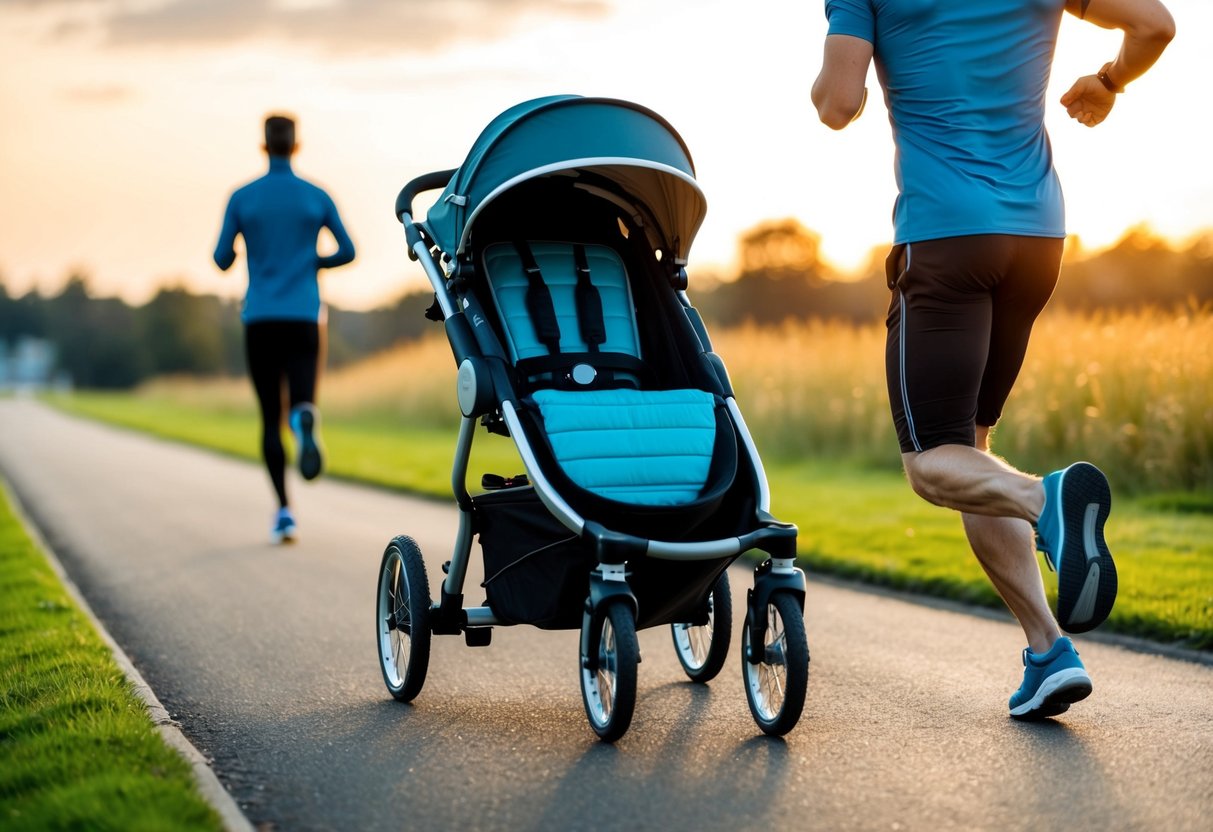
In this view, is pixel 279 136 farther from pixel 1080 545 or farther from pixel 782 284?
pixel 782 284

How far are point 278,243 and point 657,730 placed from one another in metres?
5.74

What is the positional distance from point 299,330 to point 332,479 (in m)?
7.17

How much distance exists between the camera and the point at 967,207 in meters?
4.28

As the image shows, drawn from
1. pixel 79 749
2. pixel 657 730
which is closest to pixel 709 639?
pixel 657 730

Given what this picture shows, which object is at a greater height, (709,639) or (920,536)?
(709,639)

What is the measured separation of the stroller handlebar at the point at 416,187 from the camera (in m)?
5.64

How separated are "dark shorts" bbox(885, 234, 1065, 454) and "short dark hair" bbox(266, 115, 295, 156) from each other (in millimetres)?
6087

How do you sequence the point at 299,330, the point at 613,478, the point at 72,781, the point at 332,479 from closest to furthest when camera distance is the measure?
the point at 72,781, the point at 613,478, the point at 299,330, the point at 332,479

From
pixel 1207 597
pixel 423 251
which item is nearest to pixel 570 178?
pixel 423 251

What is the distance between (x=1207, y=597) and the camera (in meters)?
6.61

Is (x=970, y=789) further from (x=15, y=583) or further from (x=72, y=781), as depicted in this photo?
(x=15, y=583)

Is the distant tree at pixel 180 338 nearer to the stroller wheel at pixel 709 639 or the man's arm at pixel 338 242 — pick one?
the man's arm at pixel 338 242

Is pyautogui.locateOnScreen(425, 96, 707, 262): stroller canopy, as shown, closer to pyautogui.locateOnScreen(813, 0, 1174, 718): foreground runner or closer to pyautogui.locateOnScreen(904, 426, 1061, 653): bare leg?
pyautogui.locateOnScreen(813, 0, 1174, 718): foreground runner

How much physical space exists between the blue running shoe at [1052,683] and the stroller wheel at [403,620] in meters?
1.99
